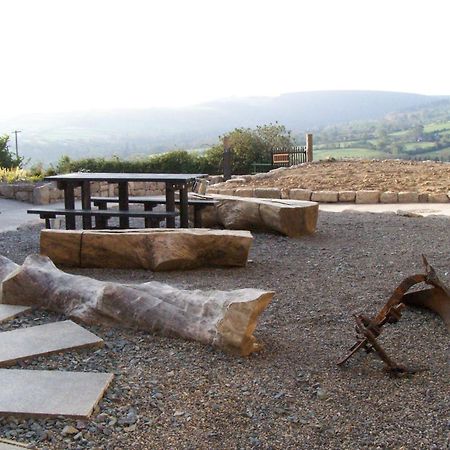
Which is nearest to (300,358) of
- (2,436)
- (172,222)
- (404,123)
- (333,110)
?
(2,436)

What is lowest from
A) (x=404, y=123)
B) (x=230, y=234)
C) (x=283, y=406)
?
(x=283, y=406)

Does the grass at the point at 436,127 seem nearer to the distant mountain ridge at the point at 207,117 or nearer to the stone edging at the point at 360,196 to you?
the distant mountain ridge at the point at 207,117

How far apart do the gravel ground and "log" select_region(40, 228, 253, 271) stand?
2.18 feet

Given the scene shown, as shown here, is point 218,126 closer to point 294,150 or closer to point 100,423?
point 294,150

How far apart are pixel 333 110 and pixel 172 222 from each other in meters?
42.6

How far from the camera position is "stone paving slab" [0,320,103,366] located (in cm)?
298

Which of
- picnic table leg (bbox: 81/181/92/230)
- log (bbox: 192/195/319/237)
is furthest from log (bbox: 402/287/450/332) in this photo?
picnic table leg (bbox: 81/181/92/230)

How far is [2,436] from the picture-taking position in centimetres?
224

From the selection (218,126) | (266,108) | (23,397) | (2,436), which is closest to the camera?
(2,436)

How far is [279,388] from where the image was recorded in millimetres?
2762

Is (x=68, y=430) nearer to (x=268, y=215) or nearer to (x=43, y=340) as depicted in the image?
(x=43, y=340)

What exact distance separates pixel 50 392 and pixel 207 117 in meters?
46.3

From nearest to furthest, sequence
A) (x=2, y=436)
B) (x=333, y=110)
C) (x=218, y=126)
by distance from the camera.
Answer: (x=2, y=436) < (x=218, y=126) < (x=333, y=110)

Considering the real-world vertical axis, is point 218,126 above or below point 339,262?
above
